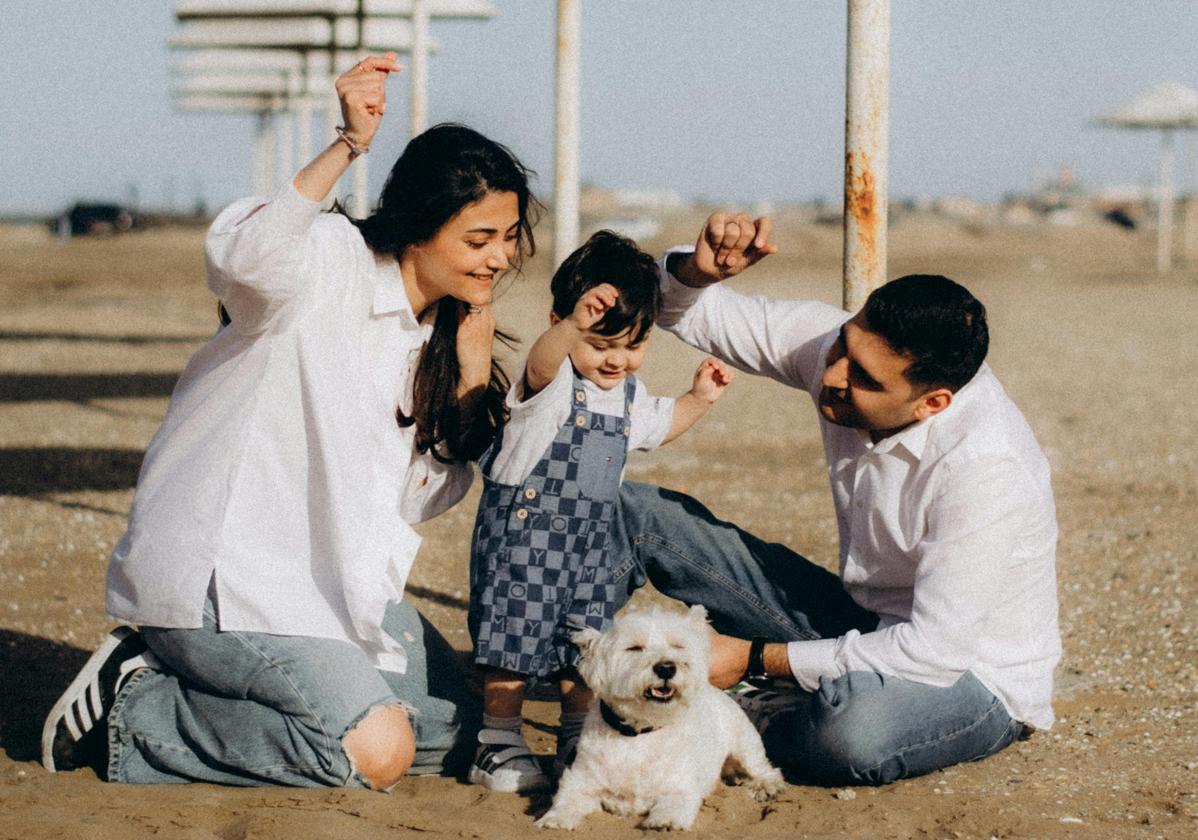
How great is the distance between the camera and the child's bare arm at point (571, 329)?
409 centimetres

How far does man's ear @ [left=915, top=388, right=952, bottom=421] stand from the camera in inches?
163

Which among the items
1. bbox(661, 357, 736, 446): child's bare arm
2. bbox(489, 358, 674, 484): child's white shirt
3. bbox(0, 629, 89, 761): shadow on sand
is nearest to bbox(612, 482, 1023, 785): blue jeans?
bbox(661, 357, 736, 446): child's bare arm

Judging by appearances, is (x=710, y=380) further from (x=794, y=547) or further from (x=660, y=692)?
(x=794, y=547)

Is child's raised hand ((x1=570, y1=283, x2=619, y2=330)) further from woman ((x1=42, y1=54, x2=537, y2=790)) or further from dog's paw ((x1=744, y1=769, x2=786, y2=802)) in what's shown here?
dog's paw ((x1=744, y1=769, x2=786, y2=802))

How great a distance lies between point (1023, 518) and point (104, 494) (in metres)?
6.00

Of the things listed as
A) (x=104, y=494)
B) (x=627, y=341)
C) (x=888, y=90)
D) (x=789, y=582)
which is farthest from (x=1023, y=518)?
(x=104, y=494)

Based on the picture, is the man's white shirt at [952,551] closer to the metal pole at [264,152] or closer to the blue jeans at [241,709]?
the blue jeans at [241,709]

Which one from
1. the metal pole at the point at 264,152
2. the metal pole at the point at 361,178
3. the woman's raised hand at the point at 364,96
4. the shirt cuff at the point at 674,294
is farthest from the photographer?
the metal pole at the point at 264,152

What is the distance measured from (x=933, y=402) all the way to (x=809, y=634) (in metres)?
0.90

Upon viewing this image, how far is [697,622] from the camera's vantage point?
152 inches

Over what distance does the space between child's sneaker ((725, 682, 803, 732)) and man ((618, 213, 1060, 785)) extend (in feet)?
0.03

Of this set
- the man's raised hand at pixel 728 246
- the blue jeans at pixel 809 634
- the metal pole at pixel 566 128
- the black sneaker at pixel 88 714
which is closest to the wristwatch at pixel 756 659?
the blue jeans at pixel 809 634

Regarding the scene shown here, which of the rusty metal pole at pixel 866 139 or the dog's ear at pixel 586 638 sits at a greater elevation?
the rusty metal pole at pixel 866 139

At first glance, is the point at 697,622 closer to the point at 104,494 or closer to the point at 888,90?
the point at 888,90
